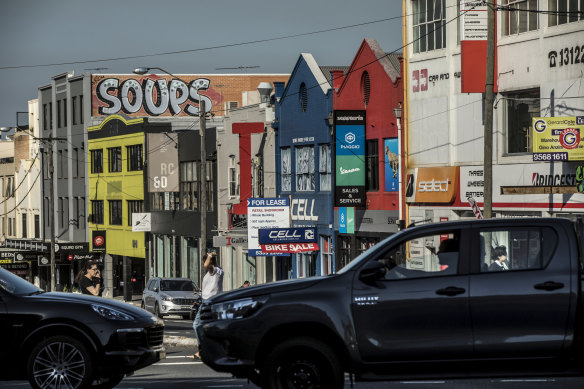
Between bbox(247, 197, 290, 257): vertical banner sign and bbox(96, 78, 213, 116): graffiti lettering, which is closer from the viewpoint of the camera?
bbox(247, 197, 290, 257): vertical banner sign

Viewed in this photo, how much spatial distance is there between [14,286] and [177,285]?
101 ft

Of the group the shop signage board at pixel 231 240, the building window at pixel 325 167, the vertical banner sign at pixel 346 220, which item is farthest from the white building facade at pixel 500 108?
the shop signage board at pixel 231 240

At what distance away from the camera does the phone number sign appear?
92.4 feet

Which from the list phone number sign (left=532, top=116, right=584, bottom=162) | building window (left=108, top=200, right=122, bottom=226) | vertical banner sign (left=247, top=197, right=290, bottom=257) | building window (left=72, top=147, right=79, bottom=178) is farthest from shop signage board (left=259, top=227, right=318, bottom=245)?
building window (left=72, top=147, right=79, bottom=178)

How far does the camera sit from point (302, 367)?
1116 centimetres

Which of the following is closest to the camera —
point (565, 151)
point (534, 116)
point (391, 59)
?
point (565, 151)

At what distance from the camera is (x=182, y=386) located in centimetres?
1438

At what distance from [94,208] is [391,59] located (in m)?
35.9

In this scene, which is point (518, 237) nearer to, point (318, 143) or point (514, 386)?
point (514, 386)

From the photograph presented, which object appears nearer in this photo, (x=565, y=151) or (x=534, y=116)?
(x=565, y=151)

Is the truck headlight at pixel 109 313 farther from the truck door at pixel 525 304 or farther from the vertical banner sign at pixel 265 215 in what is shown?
the vertical banner sign at pixel 265 215

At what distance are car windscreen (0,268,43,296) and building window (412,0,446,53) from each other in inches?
942

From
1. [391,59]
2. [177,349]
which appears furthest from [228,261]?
[177,349]

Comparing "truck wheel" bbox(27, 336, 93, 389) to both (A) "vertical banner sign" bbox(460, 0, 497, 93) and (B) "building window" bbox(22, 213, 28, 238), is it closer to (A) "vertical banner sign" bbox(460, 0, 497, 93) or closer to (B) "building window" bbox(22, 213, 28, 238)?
(A) "vertical banner sign" bbox(460, 0, 497, 93)
